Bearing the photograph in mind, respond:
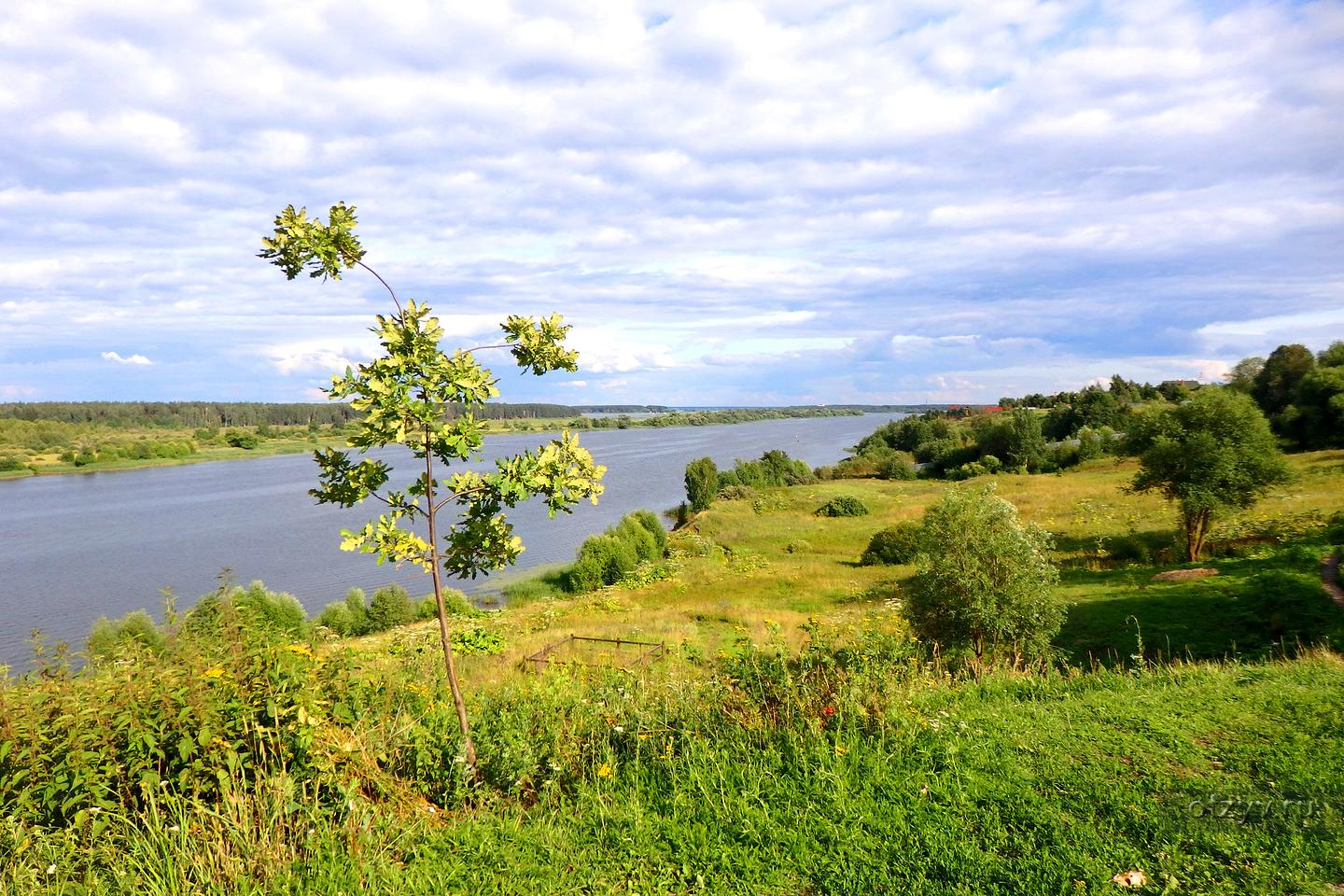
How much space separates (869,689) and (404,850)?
372 centimetres

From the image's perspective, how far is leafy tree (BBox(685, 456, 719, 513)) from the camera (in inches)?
2447

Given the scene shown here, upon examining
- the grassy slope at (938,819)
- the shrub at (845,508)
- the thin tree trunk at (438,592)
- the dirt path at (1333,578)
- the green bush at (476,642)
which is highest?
the thin tree trunk at (438,592)

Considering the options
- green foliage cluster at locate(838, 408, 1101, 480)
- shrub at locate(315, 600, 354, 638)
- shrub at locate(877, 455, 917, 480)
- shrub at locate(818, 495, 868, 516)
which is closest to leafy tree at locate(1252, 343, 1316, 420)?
green foliage cluster at locate(838, 408, 1101, 480)

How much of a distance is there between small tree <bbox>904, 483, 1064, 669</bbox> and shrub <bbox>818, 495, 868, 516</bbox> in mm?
36526

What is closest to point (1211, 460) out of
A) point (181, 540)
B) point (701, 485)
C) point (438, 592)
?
point (438, 592)

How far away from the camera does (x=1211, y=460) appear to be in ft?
74.7

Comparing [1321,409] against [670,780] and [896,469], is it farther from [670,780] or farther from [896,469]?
[670,780]

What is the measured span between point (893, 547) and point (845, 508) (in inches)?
680

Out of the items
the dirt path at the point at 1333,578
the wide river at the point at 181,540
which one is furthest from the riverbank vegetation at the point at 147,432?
the dirt path at the point at 1333,578

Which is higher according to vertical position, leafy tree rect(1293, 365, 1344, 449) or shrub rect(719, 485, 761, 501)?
leafy tree rect(1293, 365, 1344, 449)

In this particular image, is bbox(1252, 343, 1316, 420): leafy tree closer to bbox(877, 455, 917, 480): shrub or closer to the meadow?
bbox(877, 455, 917, 480): shrub

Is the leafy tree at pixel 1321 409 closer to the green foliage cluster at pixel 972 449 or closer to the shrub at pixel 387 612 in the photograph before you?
the green foliage cluster at pixel 972 449

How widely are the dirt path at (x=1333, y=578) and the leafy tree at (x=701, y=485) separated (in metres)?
46.7

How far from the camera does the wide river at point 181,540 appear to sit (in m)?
33.6
